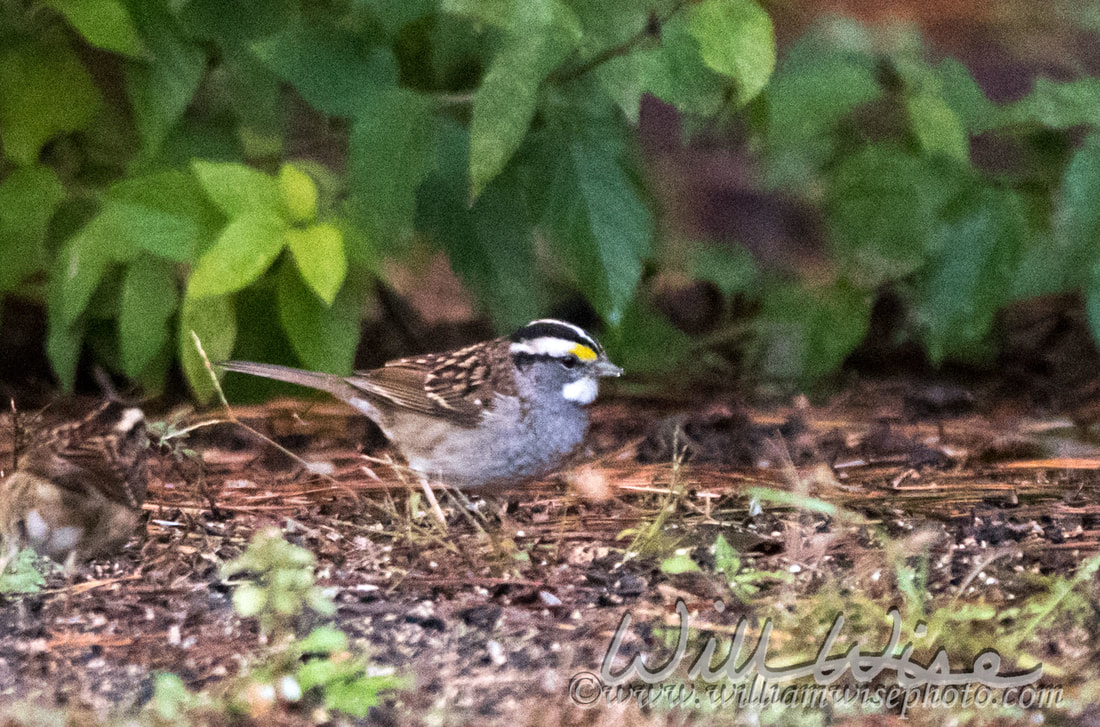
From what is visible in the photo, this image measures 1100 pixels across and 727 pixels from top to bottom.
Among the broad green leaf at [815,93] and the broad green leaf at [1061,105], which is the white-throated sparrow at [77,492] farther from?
the broad green leaf at [1061,105]

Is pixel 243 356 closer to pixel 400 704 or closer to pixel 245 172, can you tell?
pixel 245 172

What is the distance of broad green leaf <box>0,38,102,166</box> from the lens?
10.7 ft

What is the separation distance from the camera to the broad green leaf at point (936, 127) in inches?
134

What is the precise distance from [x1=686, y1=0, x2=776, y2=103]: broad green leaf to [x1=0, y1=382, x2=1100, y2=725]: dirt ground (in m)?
1.11

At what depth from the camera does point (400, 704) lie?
2.10 metres

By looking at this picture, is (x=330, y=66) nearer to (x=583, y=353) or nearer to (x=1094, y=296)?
(x=583, y=353)

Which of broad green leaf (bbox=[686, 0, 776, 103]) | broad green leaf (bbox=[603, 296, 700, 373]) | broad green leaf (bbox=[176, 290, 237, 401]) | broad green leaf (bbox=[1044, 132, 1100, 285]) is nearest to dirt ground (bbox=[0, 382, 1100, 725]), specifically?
broad green leaf (bbox=[603, 296, 700, 373])

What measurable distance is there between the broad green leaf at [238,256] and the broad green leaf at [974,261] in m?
2.04

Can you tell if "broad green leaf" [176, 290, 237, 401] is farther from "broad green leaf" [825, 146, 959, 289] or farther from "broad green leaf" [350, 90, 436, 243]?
"broad green leaf" [825, 146, 959, 289]

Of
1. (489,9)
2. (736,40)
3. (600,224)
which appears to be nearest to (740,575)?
(600,224)

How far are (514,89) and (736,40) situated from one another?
21.0 inches

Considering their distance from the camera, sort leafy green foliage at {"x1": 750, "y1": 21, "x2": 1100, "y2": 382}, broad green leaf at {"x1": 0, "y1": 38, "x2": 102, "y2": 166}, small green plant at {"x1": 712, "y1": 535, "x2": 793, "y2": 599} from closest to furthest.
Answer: small green plant at {"x1": 712, "y1": 535, "x2": 793, "y2": 599}, broad green leaf at {"x1": 0, "y1": 38, "x2": 102, "y2": 166}, leafy green foliage at {"x1": 750, "y1": 21, "x2": 1100, "y2": 382}

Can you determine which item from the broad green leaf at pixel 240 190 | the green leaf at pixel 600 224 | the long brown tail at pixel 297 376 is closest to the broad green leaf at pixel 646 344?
the green leaf at pixel 600 224

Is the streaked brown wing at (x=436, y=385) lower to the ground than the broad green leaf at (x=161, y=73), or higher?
lower
